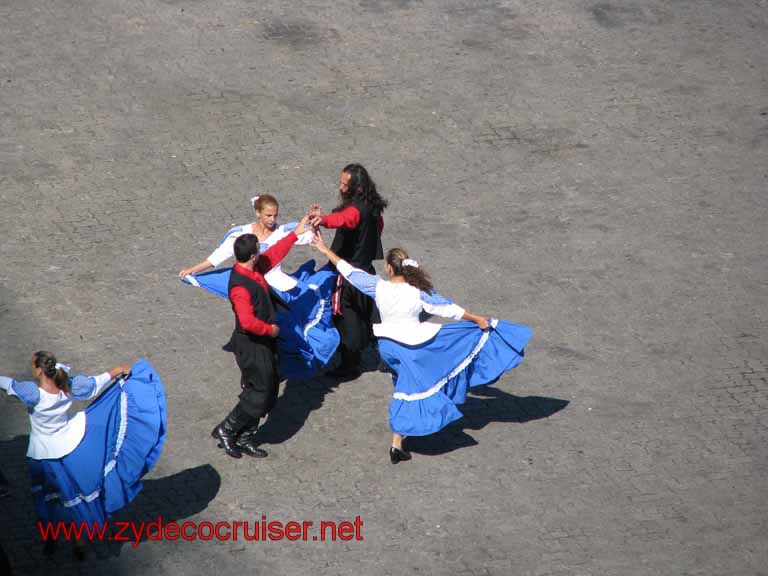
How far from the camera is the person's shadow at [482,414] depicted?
10.5m

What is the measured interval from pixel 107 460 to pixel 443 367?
9.42 feet

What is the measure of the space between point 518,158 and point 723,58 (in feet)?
14.8

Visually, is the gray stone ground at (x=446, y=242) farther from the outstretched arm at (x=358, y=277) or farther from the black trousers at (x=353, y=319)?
the outstretched arm at (x=358, y=277)

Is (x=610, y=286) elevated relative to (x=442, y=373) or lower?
lower

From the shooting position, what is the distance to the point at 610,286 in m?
12.8

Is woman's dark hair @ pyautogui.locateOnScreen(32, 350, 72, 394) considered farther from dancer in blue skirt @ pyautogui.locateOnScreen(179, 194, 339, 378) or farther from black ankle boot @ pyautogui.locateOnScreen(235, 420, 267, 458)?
dancer in blue skirt @ pyautogui.locateOnScreen(179, 194, 339, 378)

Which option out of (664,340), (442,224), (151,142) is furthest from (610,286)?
(151,142)

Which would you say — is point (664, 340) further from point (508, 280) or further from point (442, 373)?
point (442, 373)

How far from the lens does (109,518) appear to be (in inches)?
366

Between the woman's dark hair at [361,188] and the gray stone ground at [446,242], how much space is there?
165cm

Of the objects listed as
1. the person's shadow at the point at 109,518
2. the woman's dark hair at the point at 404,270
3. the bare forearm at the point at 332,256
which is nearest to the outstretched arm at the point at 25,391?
the person's shadow at the point at 109,518

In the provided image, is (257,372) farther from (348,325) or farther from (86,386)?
(86,386)

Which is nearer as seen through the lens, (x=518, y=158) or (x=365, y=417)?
(x=365, y=417)

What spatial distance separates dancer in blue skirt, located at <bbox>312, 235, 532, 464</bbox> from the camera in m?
9.90
